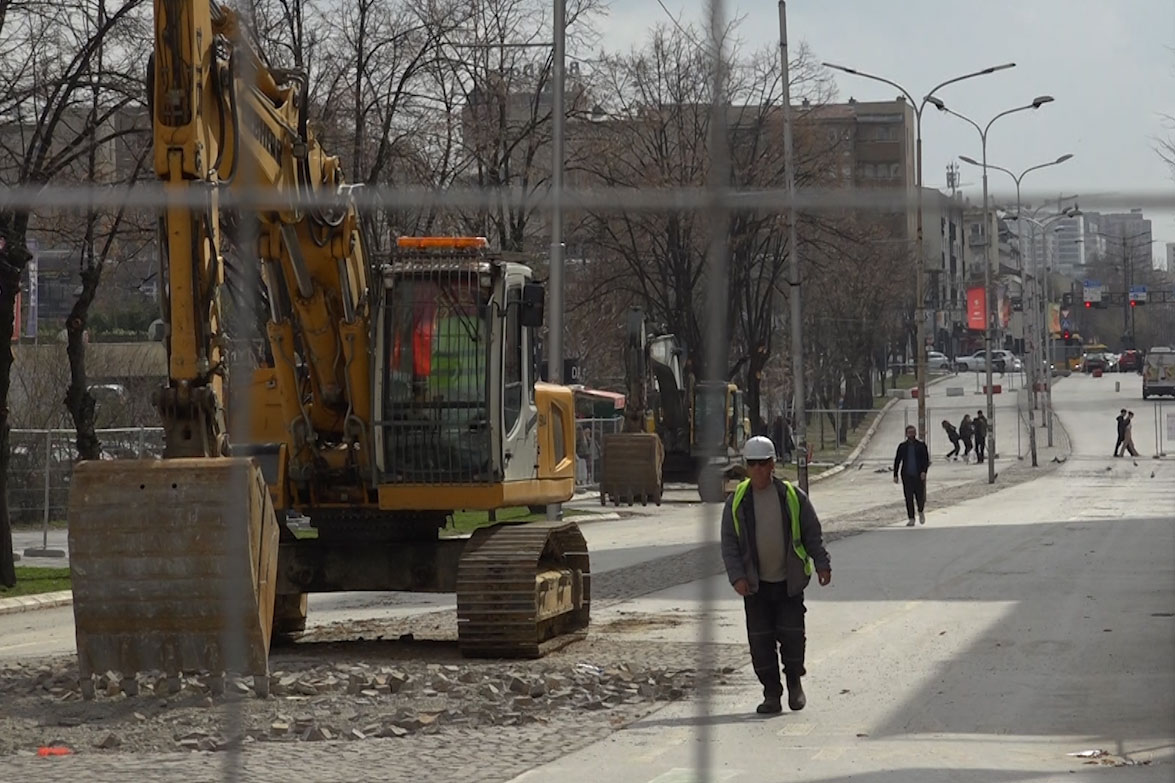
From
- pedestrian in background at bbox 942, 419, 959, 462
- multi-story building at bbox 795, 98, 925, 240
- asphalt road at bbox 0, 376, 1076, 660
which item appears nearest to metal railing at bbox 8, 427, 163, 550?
asphalt road at bbox 0, 376, 1076, 660

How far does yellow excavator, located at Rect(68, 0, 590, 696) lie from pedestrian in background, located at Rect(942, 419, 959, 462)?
2697 centimetres

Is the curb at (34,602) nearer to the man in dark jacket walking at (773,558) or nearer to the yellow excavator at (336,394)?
the yellow excavator at (336,394)

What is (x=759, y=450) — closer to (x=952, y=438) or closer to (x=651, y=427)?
(x=651, y=427)

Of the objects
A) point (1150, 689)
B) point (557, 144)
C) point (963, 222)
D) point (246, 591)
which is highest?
point (557, 144)

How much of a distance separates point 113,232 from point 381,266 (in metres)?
3.99

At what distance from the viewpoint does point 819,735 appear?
773 centimetres

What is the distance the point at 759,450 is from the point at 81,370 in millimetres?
9477

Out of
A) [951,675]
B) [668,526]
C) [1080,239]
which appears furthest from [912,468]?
[1080,239]

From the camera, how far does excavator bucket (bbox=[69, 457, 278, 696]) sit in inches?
273

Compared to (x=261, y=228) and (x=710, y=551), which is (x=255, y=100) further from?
(x=710, y=551)

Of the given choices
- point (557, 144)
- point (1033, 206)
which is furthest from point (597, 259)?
point (1033, 206)

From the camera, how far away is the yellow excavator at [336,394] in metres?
7.52

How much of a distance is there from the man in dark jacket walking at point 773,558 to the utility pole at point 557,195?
4.72 ft

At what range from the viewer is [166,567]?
7168 millimetres
